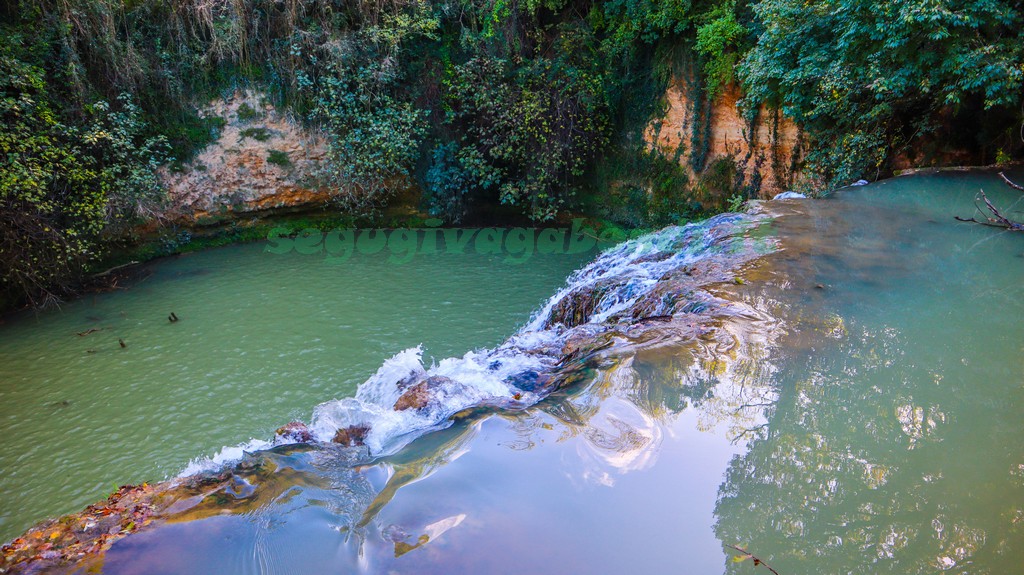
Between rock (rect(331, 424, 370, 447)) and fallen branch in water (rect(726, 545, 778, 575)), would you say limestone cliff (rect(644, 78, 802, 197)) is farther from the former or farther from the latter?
rock (rect(331, 424, 370, 447))

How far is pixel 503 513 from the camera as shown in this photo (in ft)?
8.04

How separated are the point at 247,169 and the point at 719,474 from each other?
9264 mm

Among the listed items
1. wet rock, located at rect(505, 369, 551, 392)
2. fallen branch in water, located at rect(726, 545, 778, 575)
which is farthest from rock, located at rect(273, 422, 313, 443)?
fallen branch in water, located at rect(726, 545, 778, 575)

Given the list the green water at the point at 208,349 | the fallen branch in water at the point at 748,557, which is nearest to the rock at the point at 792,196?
the green water at the point at 208,349

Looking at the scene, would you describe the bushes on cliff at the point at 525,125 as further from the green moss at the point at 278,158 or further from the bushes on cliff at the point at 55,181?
the bushes on cliff at the point at 55,181

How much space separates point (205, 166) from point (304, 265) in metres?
2.53

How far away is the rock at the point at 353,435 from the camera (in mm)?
3186

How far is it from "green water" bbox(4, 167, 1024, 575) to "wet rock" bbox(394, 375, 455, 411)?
16.4 inches

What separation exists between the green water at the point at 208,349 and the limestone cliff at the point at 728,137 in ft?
9.00

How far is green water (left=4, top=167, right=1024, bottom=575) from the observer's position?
7.37 ft

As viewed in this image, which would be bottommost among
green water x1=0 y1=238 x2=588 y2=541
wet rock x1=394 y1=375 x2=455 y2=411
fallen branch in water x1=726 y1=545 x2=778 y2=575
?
green water x1=0 y1=238 x2=588 y2=541

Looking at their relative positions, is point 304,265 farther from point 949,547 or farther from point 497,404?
point 949,547

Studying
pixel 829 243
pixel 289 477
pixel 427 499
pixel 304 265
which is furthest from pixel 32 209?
pixel 829 243

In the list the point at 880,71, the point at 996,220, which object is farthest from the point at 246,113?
the point at 996,220
